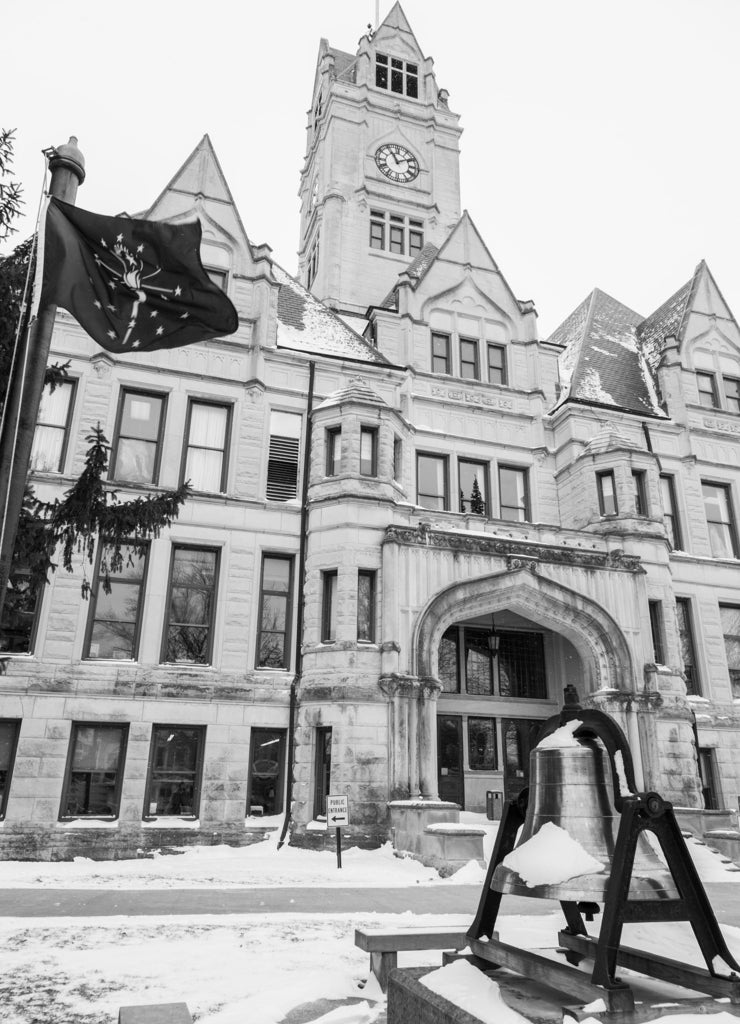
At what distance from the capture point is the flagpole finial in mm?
6688

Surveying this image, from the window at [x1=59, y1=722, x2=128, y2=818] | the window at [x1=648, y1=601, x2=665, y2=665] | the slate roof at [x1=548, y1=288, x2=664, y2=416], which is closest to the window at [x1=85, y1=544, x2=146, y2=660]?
the window at [x1=59, y1=722, x2=128, y2=818]

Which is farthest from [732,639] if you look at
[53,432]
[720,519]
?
[53,432]

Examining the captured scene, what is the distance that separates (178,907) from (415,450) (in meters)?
15.4

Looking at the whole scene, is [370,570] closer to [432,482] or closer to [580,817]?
[432,482]

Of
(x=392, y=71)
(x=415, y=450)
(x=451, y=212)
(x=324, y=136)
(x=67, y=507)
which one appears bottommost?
(x=67, y=507)

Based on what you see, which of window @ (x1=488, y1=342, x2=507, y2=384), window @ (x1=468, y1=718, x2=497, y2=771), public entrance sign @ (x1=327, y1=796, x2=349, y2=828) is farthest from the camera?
window @ (x1=488, y1=342, x2=507, y2=384)

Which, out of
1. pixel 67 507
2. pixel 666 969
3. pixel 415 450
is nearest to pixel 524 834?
pixel 666 969

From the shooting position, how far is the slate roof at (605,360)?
1008 inches

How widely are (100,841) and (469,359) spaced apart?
1732cm

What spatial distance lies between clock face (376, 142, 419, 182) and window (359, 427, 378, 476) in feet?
77.1

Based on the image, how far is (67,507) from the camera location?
31.8 ft

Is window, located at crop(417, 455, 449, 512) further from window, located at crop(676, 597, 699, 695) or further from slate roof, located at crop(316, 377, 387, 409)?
window, located at crop(676, 597, 699, 695)

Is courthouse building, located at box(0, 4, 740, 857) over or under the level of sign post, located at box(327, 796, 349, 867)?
over

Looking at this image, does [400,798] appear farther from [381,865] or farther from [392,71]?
[392,71]
